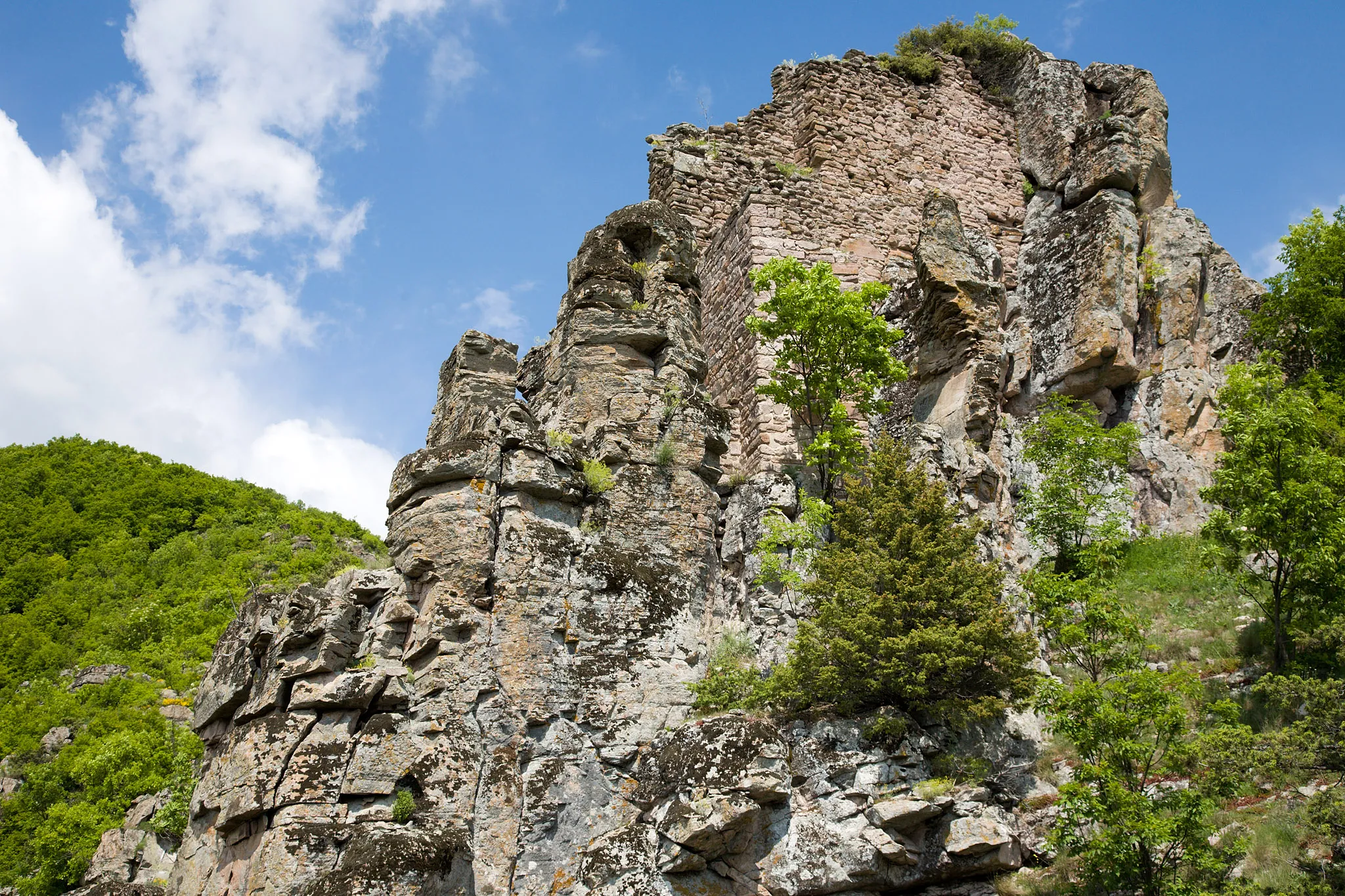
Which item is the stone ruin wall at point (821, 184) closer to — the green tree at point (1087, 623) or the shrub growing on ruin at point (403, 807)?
the green tree at point (1087, 623)

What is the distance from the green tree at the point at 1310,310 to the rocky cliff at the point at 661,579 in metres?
0.59

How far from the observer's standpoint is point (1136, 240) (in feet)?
59.5

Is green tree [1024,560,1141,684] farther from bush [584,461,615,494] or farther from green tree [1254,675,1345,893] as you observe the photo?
bush [584,461,615,494]

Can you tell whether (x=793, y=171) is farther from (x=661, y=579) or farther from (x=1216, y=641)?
(x=1216, y=641)

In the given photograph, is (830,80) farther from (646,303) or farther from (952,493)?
(952,493)

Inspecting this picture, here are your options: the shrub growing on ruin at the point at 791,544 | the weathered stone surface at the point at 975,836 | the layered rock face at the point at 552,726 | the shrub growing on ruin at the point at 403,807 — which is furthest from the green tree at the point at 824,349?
the shrub growing on ruin at the point at 403,807

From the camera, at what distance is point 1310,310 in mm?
17703

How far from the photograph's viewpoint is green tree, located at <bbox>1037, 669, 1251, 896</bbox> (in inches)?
352

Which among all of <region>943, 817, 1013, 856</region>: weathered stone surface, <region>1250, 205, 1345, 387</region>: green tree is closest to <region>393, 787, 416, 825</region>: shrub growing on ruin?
<region>943, 817, 1013, 856</region>: weathered stone surface

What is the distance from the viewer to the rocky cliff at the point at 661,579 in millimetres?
9852

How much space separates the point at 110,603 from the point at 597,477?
116ft

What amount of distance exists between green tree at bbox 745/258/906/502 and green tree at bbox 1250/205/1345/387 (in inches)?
314

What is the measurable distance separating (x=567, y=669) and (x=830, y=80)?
47.6ft

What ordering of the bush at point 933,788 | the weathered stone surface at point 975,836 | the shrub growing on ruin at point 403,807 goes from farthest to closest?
1. the bush at point 933,788
2. the weathered stone surface at point 975,836
3. the shrub growing on ruin at point 403,807
